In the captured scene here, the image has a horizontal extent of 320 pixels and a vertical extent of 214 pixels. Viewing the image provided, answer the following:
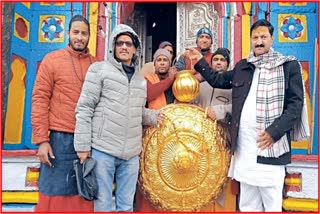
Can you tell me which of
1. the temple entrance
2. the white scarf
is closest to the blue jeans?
the white scarf

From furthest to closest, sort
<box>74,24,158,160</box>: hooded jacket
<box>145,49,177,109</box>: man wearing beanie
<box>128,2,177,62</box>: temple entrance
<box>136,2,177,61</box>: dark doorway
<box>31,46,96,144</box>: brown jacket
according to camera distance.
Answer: <box>136,2,177,61</box>: dark doorway, <box>128,2,177,62</box>: temple entrance, <box>145,49,177,109</box>: man wearing beanie, <box>31,46,96,144</box>: brown jacket, <box>74,24,158,160</box>: hooded jacket

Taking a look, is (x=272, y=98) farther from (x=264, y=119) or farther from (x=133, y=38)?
(x=133, y=38)

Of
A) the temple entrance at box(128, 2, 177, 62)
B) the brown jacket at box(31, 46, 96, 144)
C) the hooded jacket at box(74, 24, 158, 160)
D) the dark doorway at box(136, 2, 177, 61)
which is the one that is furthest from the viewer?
the dark doorway at box(136, 2, 177, 61)

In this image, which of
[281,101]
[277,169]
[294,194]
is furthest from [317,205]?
[281,101]

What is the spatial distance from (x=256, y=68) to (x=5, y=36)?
270cm

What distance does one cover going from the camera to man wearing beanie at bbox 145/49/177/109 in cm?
299

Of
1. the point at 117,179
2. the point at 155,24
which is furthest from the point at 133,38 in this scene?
the point at 155,24

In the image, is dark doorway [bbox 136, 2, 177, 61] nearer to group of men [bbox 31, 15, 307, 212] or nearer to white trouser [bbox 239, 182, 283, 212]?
group of men [bbox 31, 15, 307, 212]

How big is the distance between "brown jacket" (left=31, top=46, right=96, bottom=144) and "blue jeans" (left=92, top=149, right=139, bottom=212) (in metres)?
0.33

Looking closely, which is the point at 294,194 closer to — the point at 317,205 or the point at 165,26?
the point at 317,205

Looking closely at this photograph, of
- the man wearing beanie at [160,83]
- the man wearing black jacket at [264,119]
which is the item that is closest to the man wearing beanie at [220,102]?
the man wearing black jacket at [264,119]

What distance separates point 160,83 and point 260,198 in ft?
3.13

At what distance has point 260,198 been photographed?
2.94m

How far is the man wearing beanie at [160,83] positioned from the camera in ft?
9.82
